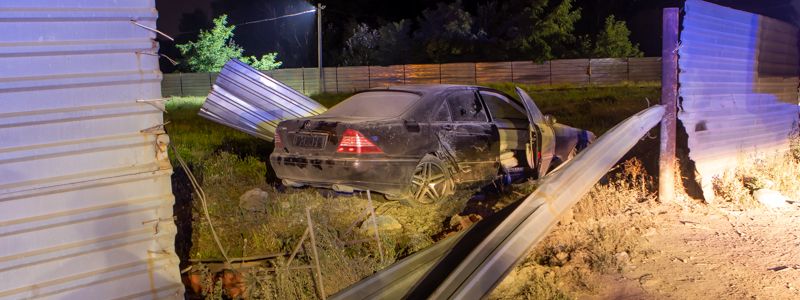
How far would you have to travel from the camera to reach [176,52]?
50.2 metres

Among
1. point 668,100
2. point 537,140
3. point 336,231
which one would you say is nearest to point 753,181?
point 668,100

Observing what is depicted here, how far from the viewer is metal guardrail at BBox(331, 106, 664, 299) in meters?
3.68

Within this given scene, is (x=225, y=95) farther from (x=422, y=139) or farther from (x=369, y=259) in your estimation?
(x=369, y=259)

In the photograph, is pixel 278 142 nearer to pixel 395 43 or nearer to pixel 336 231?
pixel 336 231

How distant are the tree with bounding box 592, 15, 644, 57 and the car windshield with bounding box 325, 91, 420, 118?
38108 millimetres

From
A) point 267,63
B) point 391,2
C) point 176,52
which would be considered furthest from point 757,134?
point 176,52

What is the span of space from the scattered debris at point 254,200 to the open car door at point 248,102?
144cm

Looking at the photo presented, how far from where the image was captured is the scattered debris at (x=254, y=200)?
293 inches

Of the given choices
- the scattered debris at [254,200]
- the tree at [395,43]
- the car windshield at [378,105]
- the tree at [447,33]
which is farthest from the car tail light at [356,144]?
the tree at [395,43]

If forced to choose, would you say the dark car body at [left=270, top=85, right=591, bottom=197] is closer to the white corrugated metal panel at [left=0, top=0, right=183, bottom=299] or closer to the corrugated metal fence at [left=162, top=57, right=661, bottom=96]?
the white corrugated metal panel at [left=0, top=0, right=183, bottom=299]

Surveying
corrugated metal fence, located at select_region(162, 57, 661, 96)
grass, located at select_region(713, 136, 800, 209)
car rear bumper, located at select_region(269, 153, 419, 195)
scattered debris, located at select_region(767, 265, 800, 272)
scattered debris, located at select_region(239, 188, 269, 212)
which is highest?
corrugated metal fence, located at select_region(162, 57, 661, 96)

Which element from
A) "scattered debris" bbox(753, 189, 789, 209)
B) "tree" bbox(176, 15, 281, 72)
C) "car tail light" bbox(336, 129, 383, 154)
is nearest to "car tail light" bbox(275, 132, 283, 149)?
"car tail light" bbox(336, 129, 383, 154)

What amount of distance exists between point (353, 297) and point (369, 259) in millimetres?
1326

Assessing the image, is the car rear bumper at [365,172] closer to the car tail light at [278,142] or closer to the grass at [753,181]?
the car tail light at [278,142]
